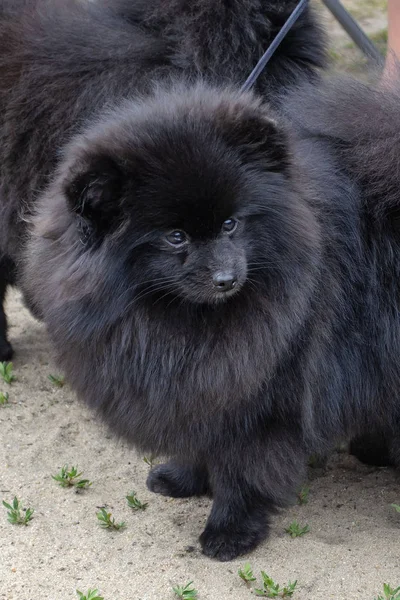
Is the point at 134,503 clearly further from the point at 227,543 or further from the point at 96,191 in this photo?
the point at 96,191

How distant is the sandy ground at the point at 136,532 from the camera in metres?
2.83

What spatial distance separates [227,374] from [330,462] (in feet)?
4.18

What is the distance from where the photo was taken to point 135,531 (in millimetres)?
3115

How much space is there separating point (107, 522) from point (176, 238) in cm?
121

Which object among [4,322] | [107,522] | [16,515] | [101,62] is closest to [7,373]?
[4,322]

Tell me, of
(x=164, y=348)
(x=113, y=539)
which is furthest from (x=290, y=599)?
(x=164, y=348)

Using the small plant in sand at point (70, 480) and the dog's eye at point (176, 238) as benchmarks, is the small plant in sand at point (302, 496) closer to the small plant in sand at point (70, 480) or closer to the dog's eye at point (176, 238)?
the small plant in sand at point (70, 480)

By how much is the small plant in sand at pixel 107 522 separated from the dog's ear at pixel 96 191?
1.18 meters

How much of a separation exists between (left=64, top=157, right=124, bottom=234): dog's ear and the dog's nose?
348 millimetres

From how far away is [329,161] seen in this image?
2.85 metres

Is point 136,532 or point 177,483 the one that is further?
point 177,483

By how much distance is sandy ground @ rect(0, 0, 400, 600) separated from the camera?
283 centimetres

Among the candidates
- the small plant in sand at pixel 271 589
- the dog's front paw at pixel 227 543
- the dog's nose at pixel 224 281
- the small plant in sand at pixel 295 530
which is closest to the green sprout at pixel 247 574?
the small plant in sand at pixel 271 589

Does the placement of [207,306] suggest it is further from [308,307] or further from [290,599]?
[290,599]
